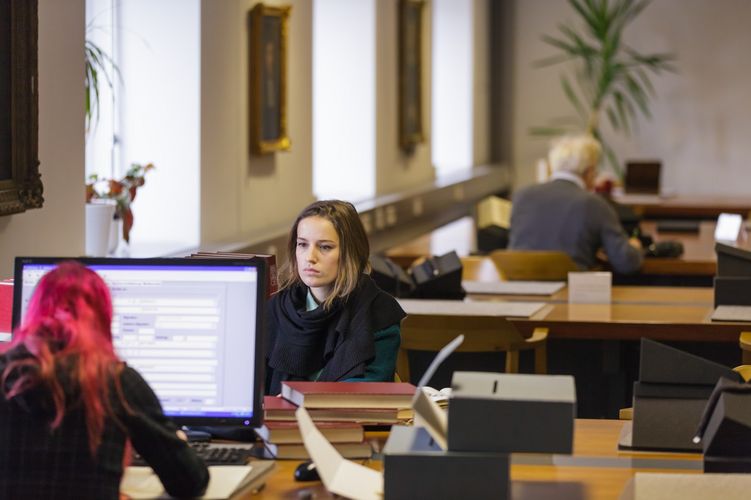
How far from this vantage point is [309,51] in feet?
25.1

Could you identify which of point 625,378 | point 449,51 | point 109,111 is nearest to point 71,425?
point 625,378

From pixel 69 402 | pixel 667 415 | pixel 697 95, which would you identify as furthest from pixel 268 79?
pixel 697 95

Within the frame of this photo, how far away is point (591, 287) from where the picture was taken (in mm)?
5094

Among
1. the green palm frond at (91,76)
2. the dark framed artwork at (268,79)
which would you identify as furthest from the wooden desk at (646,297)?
the dark framed artwork at (268,79)

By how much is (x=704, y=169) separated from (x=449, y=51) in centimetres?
289

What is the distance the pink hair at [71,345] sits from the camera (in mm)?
1969

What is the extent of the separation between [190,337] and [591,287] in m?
2.93

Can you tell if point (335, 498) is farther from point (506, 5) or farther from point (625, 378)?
point (506, 5)

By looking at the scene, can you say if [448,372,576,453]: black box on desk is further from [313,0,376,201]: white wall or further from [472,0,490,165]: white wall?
[472,0,490,165]: white wall

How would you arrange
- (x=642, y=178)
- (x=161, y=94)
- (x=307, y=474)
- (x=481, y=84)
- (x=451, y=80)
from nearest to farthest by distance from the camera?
1. (x=307, y=474)
2. (x=161, y=94)
3. (x=642, y=178)
4. (x=451, y=80)
5. (x=481, y=84)

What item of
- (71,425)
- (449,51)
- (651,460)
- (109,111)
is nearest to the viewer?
(71,425)

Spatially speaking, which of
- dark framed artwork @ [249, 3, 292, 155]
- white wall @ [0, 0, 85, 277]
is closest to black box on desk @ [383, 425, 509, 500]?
white wall @ [0, 0, 85, 277]

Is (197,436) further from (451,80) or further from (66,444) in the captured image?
(451,80)

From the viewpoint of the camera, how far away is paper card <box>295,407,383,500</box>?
222cm
